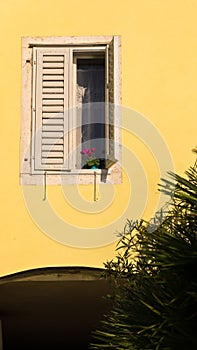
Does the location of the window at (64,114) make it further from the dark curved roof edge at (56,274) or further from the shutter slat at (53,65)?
the dark curved roof edge at (56,274)

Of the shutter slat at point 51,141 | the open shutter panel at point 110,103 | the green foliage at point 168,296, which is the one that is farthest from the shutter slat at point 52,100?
the green foliage at point 168,296

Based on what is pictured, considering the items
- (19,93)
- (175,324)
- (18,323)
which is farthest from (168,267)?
(18,323)

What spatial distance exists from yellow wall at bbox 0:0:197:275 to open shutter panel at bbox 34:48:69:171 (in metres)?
0.20

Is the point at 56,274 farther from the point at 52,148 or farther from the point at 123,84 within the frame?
the point at 123,84

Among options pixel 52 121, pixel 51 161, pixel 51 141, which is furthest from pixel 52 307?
pixel 52 121

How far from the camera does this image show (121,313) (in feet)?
15.9

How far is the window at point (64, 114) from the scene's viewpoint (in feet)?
24.2

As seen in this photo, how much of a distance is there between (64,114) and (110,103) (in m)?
0.49

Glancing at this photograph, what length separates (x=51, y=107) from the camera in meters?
7.54

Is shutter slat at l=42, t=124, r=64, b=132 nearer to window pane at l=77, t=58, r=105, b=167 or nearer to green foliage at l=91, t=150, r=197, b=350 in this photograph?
window pane at l=77, t=58, r=105, b=167

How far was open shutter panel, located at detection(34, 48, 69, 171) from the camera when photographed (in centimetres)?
744

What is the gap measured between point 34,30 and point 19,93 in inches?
26.2

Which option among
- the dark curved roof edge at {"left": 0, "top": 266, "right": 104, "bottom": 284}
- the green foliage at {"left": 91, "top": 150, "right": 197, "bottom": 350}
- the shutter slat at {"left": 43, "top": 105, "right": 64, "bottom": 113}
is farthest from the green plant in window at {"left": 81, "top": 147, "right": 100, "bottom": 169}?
the green foliage at {"left": 91, "top": 150, "right": 197, "bottom": 350}

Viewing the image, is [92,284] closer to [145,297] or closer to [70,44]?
[70,44]
